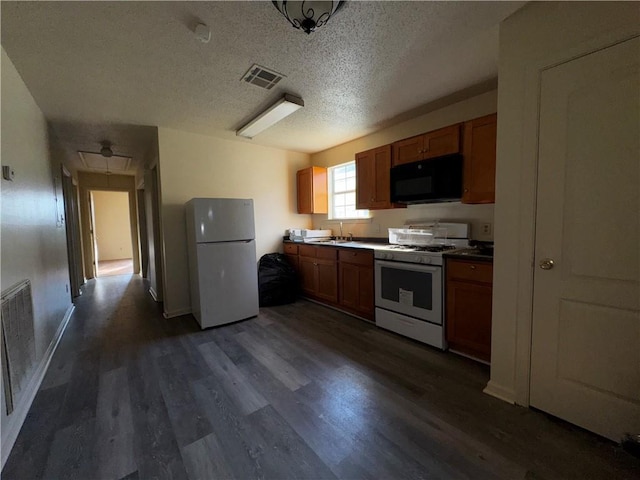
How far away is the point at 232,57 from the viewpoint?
194 cm

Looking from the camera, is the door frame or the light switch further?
the door frame

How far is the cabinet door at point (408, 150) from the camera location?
9.50 feet

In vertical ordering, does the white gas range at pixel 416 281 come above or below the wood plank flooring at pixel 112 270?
above

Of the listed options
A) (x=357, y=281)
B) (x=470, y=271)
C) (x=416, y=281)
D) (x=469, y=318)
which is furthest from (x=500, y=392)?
(x=357, y=281)

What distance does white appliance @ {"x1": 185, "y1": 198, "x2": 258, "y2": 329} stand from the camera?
3.02m

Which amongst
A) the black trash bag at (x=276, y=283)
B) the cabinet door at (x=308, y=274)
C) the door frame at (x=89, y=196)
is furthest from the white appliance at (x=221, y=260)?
the door frame at (x=89, y=196)

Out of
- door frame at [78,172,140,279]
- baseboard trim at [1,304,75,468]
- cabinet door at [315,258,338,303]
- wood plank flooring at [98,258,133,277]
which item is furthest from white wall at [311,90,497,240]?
wood plank flooring at [98,258,133,277]

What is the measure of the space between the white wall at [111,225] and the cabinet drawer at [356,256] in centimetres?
855

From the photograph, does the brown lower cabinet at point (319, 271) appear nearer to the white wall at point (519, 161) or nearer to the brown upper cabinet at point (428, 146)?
the brown upper cabinet at point (428, 146)

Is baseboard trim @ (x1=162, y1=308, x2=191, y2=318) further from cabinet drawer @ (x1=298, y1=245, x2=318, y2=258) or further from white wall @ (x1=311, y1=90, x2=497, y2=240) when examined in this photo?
white wall @ (x1=311, y1=90, x2=497, y2=240)

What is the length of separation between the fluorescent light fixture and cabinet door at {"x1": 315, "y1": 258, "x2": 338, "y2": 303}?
1.85 metres

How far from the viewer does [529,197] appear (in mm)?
1619

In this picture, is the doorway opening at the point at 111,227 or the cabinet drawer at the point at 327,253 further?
the doorway opening at the point at 111,227

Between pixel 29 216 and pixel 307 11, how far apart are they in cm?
255
